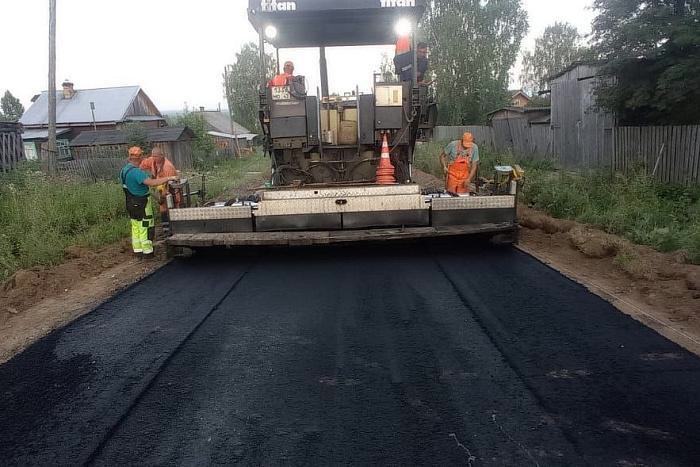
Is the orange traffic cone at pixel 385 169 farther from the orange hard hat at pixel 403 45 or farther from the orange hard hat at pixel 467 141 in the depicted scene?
the orange hard hat at pixel 403 45

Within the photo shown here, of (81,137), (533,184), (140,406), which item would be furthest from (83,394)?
(81,137)

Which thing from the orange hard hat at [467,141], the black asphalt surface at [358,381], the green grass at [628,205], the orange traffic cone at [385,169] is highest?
the orange hard hat at [467,141]

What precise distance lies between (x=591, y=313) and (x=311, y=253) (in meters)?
3.51

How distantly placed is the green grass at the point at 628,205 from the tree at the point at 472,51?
1008 inches

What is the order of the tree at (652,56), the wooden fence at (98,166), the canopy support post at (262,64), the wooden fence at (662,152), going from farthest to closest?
the wooden fence at (98,166) < the wooden fence at (662,152) < the tree at (652,56) < the canopy support post at (262,64)

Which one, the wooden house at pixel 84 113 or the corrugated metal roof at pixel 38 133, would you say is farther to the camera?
the wooden house at pixel 84 113

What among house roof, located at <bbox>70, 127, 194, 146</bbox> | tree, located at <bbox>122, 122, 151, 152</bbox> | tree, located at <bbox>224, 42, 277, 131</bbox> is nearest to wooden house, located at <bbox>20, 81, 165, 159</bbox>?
house roof, located at <bbox>70, 127, 194, 146</bbox>

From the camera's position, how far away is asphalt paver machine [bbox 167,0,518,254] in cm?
664

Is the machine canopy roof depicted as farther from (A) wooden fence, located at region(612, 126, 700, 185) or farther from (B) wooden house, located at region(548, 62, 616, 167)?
(B) wooden house, located at region(548, 62, 616, 167)

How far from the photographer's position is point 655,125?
11.8 meters

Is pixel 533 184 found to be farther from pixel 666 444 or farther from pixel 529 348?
pixel 666 444

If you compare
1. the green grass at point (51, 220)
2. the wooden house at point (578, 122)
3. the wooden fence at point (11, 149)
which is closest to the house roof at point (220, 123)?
the wooden fence at point (11, 149)

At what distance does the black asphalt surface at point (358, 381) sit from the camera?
2.78 m

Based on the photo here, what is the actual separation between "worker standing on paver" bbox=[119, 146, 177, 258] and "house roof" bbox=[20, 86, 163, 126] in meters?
34.7
